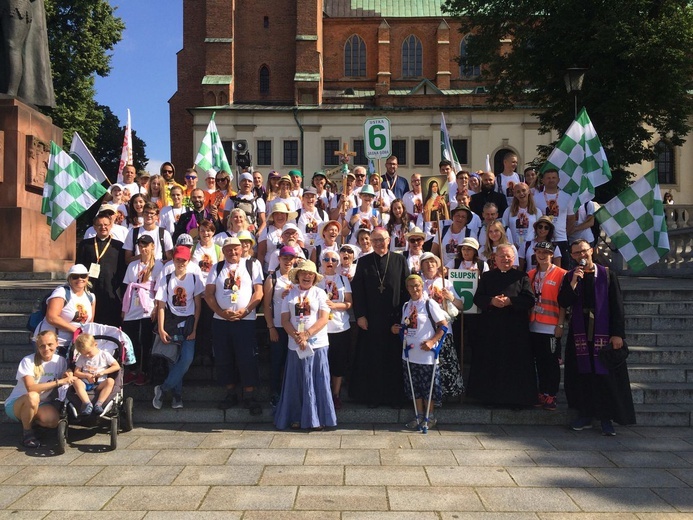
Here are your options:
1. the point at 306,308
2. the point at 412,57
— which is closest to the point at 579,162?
the point at 306,308

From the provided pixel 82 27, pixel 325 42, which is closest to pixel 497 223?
pixel 82 27

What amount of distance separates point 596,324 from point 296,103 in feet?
146

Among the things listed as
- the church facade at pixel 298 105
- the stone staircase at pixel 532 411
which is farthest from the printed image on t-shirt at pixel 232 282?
the church facade at pixel 298 105

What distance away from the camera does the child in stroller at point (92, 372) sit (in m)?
6.25

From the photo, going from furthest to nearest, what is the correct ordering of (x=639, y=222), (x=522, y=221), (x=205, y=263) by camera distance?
(x=522, y=221) → (x=639, y=222) → (x=205, y=263)

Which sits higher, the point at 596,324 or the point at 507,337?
the point at 596,324

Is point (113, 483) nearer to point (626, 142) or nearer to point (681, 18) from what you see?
point (626, 142)

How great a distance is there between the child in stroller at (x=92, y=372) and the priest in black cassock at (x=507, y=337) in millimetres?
3969

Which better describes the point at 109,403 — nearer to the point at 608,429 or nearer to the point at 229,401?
the point at 229,401

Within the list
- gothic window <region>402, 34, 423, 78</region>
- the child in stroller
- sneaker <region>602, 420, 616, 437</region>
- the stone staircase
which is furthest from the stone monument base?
gothic window <region>402, 34, 423, 78</region>

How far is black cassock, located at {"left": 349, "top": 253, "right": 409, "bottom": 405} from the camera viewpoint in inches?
289

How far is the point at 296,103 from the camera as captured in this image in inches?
1933

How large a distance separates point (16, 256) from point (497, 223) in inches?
343

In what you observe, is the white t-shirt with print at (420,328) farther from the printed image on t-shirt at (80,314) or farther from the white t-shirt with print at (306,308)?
the printed image on t-shirt at (80,314)
